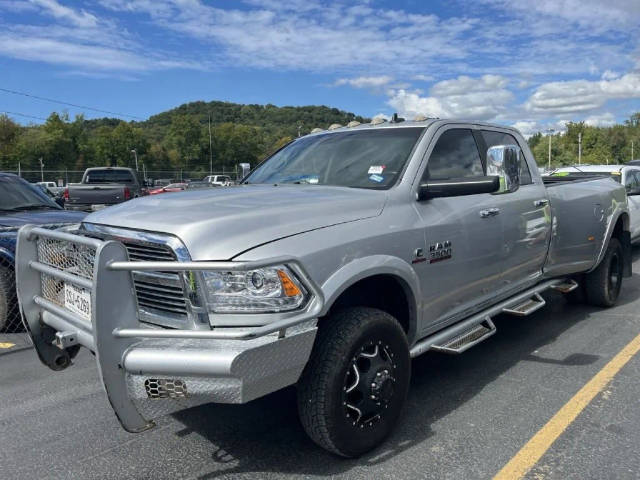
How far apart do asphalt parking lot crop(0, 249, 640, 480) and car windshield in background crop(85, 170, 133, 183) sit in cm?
1269

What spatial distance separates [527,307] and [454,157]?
1.48 meters

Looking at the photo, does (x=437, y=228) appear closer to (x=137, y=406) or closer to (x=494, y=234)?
(x=494, y=234)

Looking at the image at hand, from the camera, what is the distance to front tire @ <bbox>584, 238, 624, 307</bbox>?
6168 millimetres

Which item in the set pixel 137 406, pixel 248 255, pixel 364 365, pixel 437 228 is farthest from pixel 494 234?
pixel 137 406

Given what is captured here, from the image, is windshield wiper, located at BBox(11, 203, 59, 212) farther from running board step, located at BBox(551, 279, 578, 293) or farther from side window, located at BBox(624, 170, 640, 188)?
side window, located at BBox(624, 170, 640, 188)

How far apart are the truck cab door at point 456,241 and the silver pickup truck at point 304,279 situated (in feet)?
0.05

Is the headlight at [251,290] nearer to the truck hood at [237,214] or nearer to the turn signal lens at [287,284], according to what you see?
the turn signal lens at [287,284]

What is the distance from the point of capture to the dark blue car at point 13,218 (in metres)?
5.36

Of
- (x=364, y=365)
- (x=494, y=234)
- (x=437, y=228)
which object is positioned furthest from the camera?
(x=494, y=234)

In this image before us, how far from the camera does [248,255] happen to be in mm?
2600

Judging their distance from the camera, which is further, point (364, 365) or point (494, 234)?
point (494, 234)

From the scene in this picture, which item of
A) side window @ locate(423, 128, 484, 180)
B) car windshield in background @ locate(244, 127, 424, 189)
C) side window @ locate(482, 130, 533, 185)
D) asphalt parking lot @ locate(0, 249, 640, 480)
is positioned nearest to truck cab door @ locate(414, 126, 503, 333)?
side window @ locate(423, 128, 484, 180)

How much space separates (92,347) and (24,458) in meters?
1.00

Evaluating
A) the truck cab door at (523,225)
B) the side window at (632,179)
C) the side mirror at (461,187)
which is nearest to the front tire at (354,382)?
the side mirror at (461,187)
